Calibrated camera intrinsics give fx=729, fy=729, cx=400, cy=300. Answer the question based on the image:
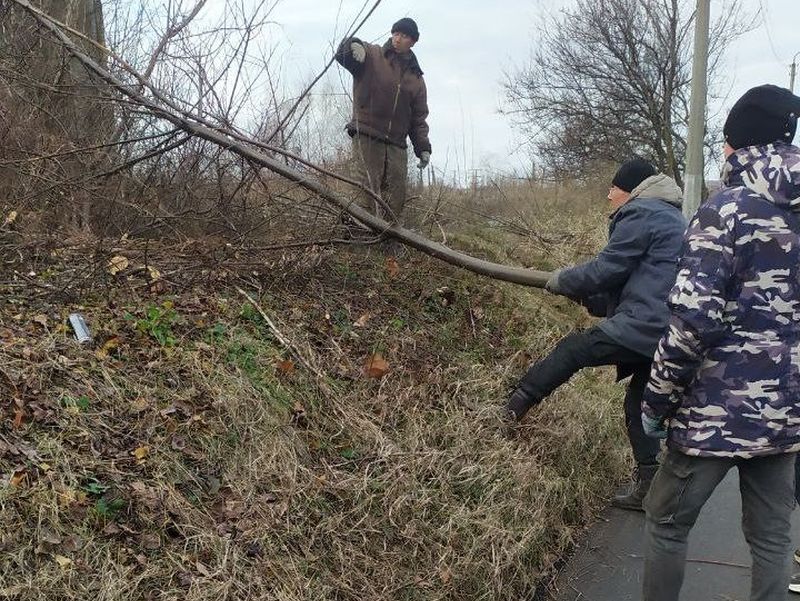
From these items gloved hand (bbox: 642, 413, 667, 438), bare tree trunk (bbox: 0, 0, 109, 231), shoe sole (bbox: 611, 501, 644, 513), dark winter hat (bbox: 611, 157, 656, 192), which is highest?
Result: bare tree trunk (bbox: 0, 0, 109, 231)

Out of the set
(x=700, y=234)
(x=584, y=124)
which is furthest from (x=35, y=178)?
(x=584, y=124)

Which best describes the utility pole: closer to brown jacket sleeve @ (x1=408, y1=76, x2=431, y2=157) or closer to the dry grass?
brown jacket sleeve @ (x1=408, y1=76, x2=431, y2=157)

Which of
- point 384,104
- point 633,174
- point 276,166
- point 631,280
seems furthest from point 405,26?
point 631,280

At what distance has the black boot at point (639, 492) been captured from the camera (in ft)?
14.2

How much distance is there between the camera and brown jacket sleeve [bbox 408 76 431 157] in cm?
634

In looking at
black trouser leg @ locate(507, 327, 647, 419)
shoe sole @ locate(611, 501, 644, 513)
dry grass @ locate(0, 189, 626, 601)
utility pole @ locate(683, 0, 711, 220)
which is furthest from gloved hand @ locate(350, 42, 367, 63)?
utility pole @ locate(683, 0, 711, 220)

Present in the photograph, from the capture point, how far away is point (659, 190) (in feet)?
12.5

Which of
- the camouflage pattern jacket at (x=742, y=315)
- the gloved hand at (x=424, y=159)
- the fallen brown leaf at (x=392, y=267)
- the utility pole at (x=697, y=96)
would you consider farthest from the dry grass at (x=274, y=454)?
the utility pole at (x=697, y=96)

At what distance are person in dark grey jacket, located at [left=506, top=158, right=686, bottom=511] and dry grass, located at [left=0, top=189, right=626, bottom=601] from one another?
0.66 m

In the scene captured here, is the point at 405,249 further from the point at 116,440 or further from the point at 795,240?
the point at 795,240

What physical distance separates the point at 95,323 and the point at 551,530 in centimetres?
266

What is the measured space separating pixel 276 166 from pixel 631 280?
2.55 metres

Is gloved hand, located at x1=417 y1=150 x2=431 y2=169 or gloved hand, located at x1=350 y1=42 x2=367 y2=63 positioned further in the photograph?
gloved hand, located at x1=417 y1=150 x2=431 y2=169

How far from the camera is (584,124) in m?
18.6
